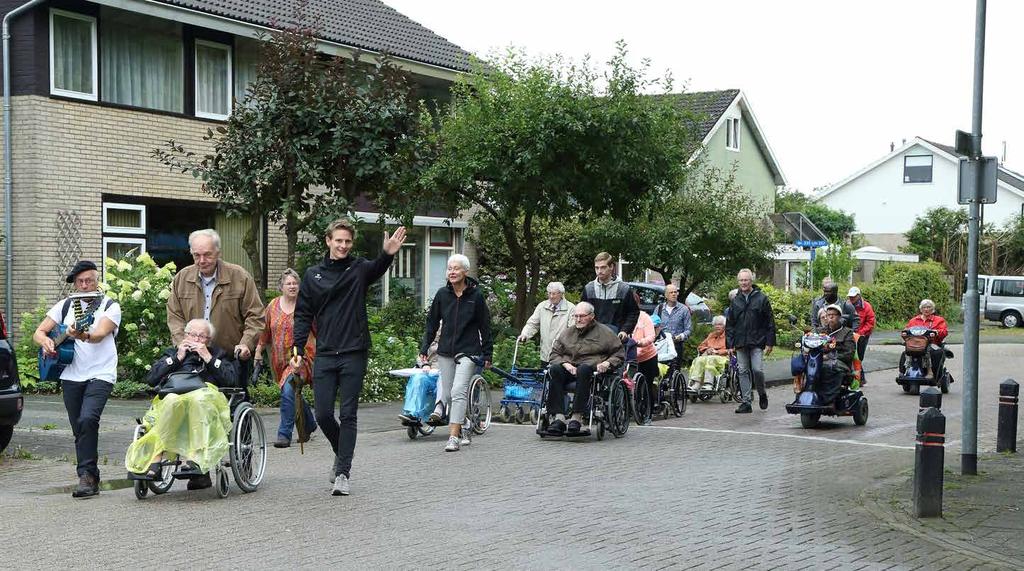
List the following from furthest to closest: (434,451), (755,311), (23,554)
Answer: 1. (755,311)
2. (434,451)
3. (23,554)

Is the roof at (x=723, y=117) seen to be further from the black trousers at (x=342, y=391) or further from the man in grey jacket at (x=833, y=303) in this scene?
the black trousers at (x=342, y=391)

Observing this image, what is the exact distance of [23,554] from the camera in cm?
678

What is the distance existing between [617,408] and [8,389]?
6.14 meters

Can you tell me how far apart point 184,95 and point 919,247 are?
145ft

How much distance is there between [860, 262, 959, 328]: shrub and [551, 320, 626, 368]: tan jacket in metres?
27.3

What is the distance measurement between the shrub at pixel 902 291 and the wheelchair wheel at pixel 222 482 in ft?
106

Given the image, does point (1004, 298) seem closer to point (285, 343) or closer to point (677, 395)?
point (677, 395)

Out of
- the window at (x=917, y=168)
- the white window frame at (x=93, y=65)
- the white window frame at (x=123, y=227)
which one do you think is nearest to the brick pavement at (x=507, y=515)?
the white window frame at (x=123, y=227)

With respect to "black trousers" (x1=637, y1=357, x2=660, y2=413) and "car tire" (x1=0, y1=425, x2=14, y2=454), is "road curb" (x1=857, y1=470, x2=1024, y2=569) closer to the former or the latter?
"black trousers" (x1=637, y1=357, x2=660, y2=413)

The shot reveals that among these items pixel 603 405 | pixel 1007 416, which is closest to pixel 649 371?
pixel 603 405

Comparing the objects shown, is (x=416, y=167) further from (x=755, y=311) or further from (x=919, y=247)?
(x=919, y=247)

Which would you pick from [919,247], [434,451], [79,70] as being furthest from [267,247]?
[919,247]

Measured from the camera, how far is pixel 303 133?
17.9 meters

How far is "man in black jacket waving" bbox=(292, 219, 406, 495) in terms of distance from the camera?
29.2 feet
